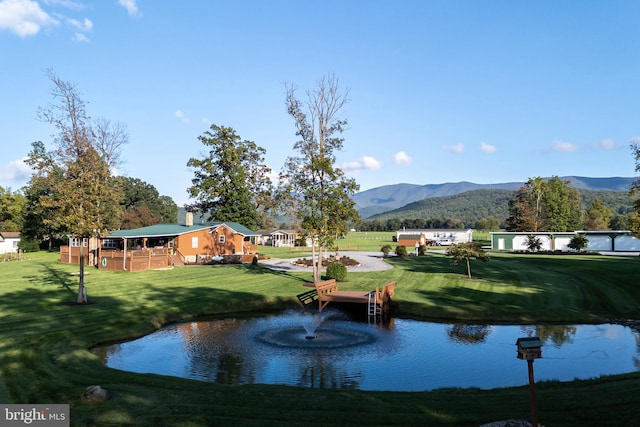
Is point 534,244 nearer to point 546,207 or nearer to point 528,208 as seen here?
point 528,208

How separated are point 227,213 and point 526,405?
5773 centimetres

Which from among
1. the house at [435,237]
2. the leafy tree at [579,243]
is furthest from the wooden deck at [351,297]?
the house at [435,237]

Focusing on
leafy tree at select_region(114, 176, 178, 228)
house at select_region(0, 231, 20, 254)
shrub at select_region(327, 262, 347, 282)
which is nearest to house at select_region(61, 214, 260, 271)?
shrub at select_region(327, 262, 347, 282)

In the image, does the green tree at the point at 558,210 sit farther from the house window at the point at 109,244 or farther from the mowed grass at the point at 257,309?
the house window at the point at 109,244

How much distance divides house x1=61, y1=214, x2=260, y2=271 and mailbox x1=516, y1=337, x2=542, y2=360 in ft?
116

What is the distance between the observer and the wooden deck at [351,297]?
Result: 2352 cm

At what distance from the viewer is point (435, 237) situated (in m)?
112

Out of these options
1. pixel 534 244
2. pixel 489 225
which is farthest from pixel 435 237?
pixel 489 225

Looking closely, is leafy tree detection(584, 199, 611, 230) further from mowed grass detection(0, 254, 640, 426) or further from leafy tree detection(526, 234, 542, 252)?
mowed grass detection(0, 254, 640, 426)

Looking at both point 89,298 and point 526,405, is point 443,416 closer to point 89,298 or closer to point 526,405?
point 526,405

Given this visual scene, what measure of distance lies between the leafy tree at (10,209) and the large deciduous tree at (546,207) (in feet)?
327

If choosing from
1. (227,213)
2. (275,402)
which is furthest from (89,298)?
(227,213)

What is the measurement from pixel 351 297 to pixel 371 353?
8.47 m

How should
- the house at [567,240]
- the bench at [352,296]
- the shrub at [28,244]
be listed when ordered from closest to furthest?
the bench at [352,296]
the shrub at [28,244]
the house at [567,240]
